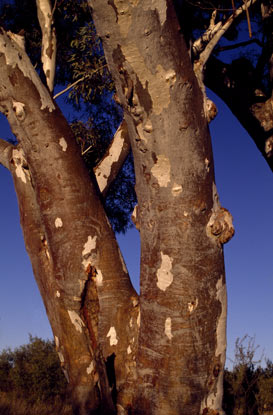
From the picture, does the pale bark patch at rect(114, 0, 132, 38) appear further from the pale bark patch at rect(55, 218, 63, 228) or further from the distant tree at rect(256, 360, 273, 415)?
the distant tree at rect(256, 360, 273, 415)

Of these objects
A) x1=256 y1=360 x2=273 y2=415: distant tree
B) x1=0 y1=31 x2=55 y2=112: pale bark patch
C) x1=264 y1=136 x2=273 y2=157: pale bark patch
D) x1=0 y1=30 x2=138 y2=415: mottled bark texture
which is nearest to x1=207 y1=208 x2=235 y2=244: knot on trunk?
x1=0 y1=30 x2=138 y2=415: mottled bark texture

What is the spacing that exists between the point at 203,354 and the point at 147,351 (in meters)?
0.33

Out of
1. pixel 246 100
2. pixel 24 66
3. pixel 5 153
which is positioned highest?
pixel 246 100

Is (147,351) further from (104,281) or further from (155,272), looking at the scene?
(104,281)

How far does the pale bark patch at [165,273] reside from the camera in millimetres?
2605

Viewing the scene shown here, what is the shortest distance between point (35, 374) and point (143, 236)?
10008mm

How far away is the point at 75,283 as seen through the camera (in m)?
3.25

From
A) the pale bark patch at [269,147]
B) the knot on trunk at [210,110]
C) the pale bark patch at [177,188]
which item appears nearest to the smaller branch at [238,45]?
the pale bark patch at [269,147]

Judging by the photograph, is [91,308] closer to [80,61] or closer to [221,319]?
[221,319]

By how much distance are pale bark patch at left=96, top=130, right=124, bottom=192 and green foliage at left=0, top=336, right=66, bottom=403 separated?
773 centimetres

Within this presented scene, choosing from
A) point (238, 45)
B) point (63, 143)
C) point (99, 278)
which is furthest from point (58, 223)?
point (238, 45)

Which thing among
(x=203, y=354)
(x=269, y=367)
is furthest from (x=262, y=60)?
(x=269, y=367)

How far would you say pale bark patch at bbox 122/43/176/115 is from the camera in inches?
94.3

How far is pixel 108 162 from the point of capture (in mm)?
4477
